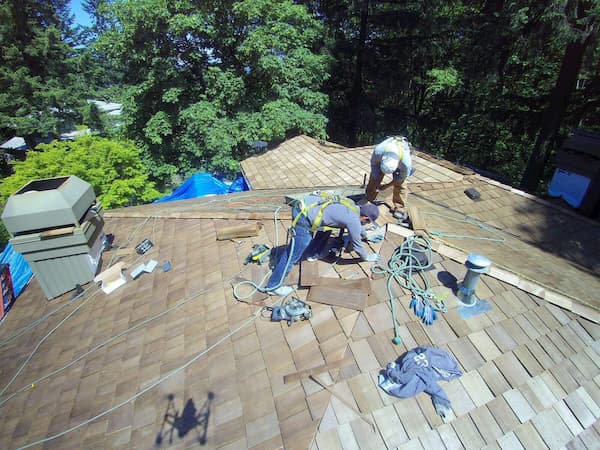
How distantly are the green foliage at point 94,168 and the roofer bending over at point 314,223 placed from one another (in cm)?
1139

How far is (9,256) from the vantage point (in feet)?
37.1

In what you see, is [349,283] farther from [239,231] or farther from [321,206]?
[239,231]

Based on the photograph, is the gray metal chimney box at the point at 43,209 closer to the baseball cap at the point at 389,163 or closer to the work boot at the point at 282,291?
the work boot at the point at 282,291

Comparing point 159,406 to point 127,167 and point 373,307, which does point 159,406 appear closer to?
point 373,307

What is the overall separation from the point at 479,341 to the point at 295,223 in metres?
2.72

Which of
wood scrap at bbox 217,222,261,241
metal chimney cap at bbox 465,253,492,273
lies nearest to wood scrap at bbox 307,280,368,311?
metal chimney cap at bbox 465,253,492,273

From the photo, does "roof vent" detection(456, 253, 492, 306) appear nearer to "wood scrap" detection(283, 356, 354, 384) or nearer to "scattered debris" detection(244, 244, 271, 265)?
"wood scrap" detection(283, 356, 354, 384)

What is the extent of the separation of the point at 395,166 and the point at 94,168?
41.6 ft

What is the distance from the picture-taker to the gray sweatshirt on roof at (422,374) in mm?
3184

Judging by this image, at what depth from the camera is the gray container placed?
17.3ft

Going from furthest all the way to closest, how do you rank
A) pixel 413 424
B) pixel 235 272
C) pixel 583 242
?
pixel 583 242 → pixel 235 272 → pixel 413 424

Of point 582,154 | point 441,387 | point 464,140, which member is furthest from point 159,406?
point 464,140

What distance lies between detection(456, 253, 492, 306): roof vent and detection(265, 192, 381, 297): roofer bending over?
1.26 metres

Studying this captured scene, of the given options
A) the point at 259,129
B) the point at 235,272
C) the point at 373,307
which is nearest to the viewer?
the point at 373,307
